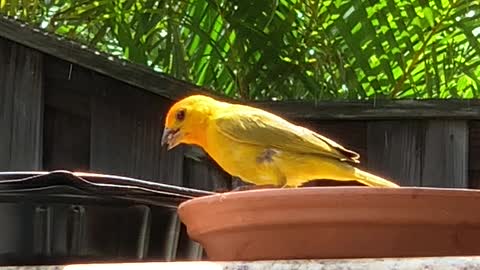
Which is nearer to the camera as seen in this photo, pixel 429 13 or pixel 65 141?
pixel 65 141

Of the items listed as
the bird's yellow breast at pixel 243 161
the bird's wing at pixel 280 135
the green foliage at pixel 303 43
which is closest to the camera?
the bird's wing at pixel 280 135

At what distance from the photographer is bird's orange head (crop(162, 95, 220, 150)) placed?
8.19ft

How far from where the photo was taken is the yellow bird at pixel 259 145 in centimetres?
247

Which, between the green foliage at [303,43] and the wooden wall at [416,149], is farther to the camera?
the green foliage at [303,43]

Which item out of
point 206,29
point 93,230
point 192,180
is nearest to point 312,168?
point 192,180

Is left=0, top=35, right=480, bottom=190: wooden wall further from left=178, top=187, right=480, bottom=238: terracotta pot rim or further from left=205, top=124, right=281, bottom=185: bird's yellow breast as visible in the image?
left=178, top=187, right=480, bottom=238: terracotta pot rim

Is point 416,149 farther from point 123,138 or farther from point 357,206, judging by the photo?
point 357,206

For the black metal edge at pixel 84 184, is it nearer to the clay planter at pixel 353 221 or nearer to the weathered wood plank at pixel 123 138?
the clay planter at pixel 353 221

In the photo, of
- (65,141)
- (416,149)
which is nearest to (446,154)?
(416,149)

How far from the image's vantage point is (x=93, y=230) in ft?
6.71

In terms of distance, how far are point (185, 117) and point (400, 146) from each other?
403 millimetres

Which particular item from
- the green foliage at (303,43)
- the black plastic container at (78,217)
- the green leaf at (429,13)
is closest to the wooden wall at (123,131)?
the green foliage at (303,43)

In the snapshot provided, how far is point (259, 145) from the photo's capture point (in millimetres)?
2619

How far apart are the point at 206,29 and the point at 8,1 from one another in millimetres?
420
